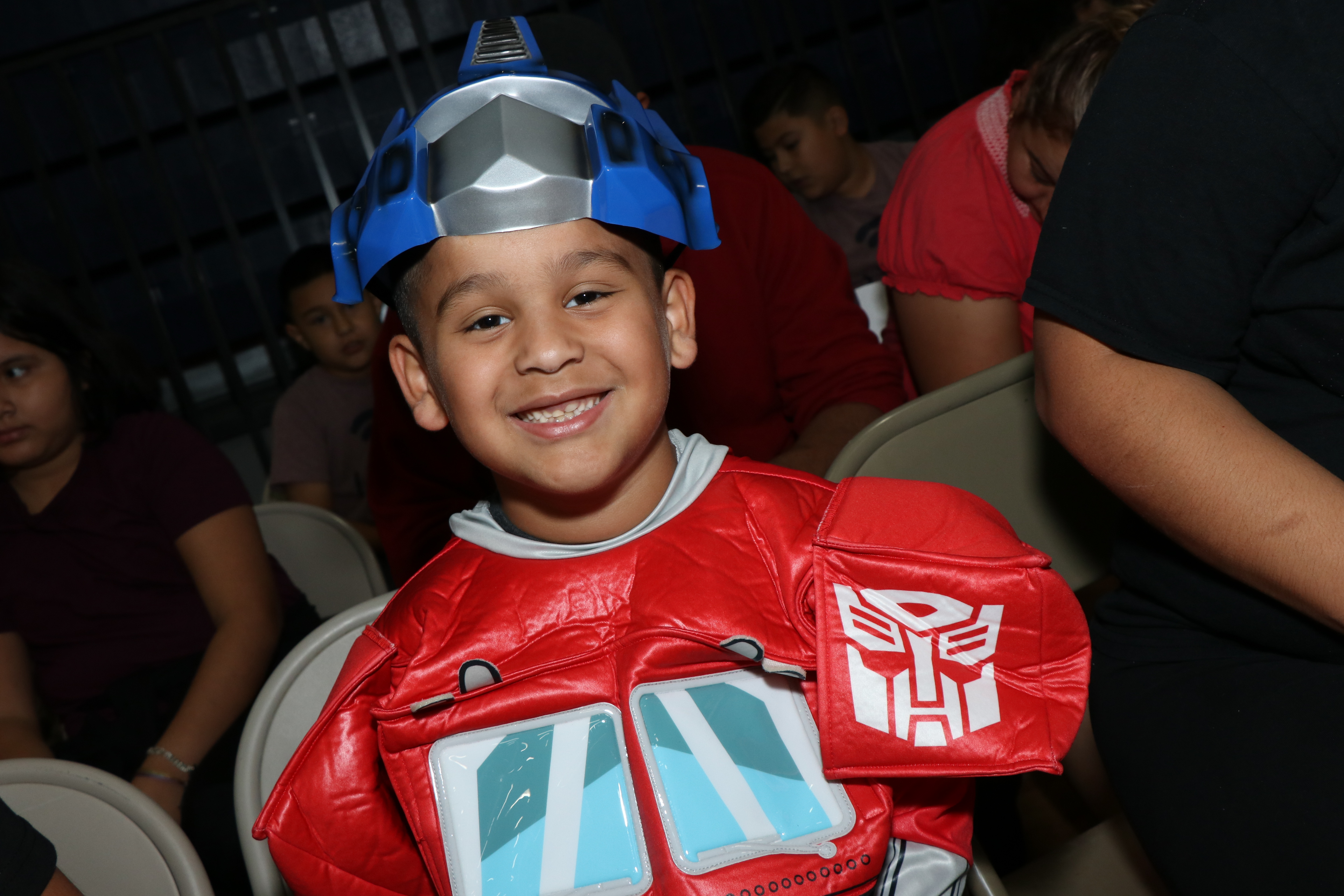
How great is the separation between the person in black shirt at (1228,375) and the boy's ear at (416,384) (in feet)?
1.99

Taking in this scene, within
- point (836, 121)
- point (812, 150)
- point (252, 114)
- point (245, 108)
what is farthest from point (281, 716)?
point (252, 114)

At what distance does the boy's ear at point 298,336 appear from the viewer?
3117 mm

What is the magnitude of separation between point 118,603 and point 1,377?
45 centimetres

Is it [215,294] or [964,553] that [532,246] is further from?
[215,294]

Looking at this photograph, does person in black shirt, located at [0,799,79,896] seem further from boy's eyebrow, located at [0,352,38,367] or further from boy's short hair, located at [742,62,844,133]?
boy's short hair, located at [742,62,844,133]

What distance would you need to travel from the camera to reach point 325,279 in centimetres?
309

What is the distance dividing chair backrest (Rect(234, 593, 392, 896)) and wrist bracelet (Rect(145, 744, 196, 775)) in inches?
20.5

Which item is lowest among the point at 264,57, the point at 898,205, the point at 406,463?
the point at 406,463

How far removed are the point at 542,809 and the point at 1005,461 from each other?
79 cm

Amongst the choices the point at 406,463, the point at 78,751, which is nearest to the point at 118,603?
the point at 78,751

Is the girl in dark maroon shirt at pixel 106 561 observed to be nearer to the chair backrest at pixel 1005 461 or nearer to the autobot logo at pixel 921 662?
the chair backrest at pixel 1005 461

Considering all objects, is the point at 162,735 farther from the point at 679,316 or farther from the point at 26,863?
the point at 679,316

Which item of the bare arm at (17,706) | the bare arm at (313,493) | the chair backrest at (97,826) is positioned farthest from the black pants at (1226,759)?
the bare arm at (313,493)

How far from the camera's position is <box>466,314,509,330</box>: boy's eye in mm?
906
